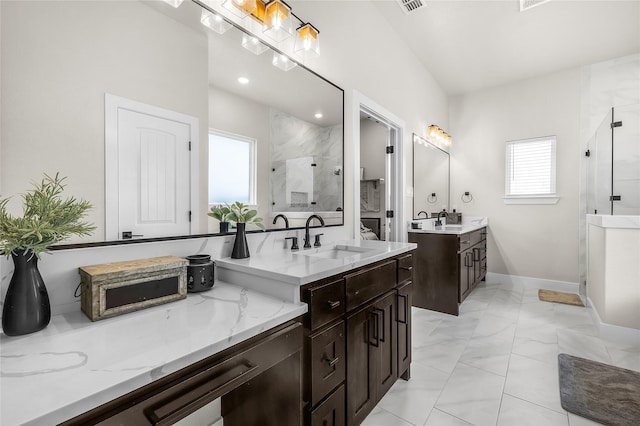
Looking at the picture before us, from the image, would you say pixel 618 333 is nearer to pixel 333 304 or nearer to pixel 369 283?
pixel 369 283

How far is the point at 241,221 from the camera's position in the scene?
1.44 m

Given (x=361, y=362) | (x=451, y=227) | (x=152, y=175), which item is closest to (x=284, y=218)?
(x=152, y=175)

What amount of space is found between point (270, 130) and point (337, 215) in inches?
33.9

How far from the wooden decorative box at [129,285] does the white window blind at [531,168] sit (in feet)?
15.3

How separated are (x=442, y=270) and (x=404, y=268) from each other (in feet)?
4.99

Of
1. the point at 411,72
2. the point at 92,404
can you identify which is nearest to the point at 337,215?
the point at 92,404

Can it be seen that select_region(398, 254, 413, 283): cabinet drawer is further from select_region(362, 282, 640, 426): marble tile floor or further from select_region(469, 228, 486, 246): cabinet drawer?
select_region(469, 228, 486, 246): cabinet drawer

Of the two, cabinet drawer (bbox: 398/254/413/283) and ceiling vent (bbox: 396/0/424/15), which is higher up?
ceiling vent (bbox: 396/0/424/15)

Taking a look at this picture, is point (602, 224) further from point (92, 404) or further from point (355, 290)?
point (92, 404)

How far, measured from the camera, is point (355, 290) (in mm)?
1364

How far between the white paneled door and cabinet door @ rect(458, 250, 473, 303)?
115 inches

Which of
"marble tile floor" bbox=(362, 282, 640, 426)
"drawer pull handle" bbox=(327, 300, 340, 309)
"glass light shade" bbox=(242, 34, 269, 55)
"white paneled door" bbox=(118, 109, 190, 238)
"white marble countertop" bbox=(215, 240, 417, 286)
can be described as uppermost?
"glass light shade" bbox=(242, 34, 269, 55)

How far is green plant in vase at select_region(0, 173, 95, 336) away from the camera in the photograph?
0.75 m

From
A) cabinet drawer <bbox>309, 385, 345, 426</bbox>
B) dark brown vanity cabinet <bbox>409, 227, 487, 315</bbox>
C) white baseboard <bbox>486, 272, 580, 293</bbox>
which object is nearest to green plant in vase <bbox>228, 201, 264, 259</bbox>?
cabinet drawer <bbox>309, 385, 345, 426</bbox>
